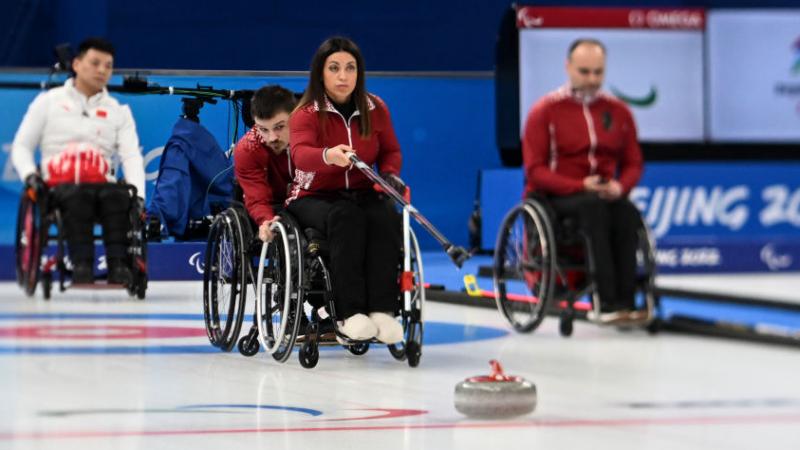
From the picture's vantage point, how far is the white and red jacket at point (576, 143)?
2021mm

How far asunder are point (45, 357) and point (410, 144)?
146 cm

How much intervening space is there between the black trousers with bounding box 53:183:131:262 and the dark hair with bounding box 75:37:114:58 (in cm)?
19

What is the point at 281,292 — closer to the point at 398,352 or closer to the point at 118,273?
the point at 118,273

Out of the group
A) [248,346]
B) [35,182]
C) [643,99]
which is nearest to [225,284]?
[248,346]

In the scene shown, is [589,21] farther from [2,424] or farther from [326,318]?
[2,424]

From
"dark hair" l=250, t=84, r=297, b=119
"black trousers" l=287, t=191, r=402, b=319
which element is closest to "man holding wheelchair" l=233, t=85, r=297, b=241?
"dark hair" l=250, t=84, r=297, b=119

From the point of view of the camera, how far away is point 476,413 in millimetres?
2305

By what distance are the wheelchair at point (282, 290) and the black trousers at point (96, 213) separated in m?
0.15

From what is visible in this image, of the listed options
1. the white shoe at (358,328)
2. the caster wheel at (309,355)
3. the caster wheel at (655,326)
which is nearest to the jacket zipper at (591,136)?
the caster wheel at (655,326)

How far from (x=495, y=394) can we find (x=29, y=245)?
1.05 m

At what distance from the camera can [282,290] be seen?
252 centimetres

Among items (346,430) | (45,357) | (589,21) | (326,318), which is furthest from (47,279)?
(589,21)

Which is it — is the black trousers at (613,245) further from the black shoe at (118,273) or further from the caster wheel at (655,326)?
the black shoe at (118,273)

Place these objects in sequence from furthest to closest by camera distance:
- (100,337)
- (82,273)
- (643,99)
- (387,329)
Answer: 1. (643,99)
2. (100,337)
3. (82,273)
4. (387,329)
